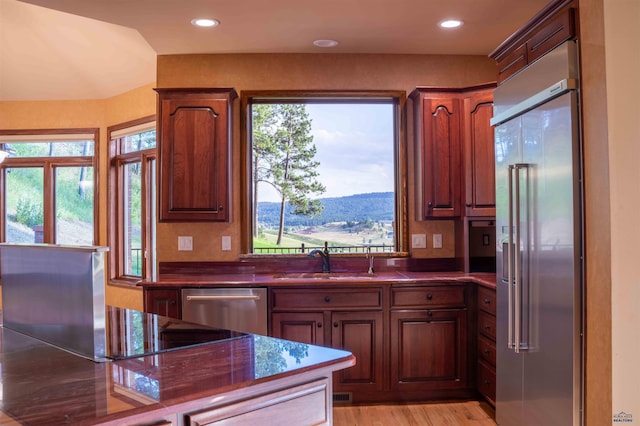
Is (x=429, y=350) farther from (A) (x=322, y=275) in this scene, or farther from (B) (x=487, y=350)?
(A) (x=322, y=275)

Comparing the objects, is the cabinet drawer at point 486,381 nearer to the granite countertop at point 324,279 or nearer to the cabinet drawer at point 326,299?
the granite countertop at point 324,279

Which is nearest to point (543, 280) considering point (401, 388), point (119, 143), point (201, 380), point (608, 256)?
point (608, 256)

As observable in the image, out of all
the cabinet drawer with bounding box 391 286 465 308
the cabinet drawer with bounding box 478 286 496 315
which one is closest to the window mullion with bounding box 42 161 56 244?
the cabinet drawer with bounding box 391 286 465 308

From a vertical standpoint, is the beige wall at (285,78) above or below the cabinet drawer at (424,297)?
above

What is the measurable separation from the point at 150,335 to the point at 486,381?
2443mm

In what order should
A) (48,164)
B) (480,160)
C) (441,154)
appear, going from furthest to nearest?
1. (48,164)
2. (441,154)
3. (480,160)

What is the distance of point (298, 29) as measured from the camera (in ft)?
11.7

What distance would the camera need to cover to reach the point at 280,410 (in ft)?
4.20

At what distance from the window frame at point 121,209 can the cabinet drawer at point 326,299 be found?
218 cm

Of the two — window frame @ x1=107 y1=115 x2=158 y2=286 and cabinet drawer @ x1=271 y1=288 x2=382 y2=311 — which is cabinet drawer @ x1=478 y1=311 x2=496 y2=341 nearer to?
cabinet drawer @ x1=271 y1=288 x2=382 y2=311

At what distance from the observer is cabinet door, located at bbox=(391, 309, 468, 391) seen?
11.5 ft

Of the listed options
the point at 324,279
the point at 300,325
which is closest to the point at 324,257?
the point at 324,279

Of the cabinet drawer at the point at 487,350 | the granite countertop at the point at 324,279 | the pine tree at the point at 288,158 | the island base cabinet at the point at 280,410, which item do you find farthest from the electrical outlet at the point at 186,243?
the island base cabinet at the point at 280,410

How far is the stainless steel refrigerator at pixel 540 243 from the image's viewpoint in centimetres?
219
